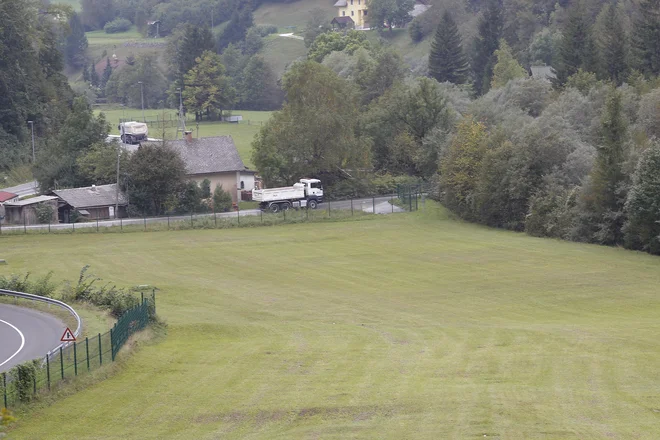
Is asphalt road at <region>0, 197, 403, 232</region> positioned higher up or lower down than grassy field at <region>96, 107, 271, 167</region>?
lower down

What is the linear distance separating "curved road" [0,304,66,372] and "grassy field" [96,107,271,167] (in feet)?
208

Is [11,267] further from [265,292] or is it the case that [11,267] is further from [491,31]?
[491,31]

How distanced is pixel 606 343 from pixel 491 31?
110 meters

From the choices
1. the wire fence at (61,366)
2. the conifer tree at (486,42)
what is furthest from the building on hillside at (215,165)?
the conifer tree at (486,42)

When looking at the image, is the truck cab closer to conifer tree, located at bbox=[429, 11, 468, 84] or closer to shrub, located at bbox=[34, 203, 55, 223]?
shrub, located at bbox=[34, 203, 55, 223]

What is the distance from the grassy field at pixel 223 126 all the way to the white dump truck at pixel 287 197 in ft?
71.2

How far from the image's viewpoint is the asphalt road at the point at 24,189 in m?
85.8

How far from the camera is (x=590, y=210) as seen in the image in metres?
63.4

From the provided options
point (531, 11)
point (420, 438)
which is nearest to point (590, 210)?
point (420, 438)

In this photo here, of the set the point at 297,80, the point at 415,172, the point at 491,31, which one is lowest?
the point at 415,172

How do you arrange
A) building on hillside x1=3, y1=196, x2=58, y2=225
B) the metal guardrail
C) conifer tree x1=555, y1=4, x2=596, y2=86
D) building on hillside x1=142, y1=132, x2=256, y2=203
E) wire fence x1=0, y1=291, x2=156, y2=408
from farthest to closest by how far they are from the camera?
conifer tree x1=555, y1=4, x2=596, y2=86 < building on hillside x1=142, y1=132, x2=256, y2=203 < building on hillside x1=3, y1=196, x2=58, y2=225 < the metal guardrail < wire fence x1=0, y1=291, x2=156, y2=408

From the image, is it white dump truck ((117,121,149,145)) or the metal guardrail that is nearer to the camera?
the metal guardrail

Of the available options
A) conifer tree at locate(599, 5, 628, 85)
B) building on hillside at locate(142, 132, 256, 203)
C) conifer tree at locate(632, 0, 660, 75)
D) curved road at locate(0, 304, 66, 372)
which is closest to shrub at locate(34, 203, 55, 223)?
building on hillside at locate(142, 132, 256, 203)

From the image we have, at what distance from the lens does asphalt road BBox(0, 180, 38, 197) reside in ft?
281
